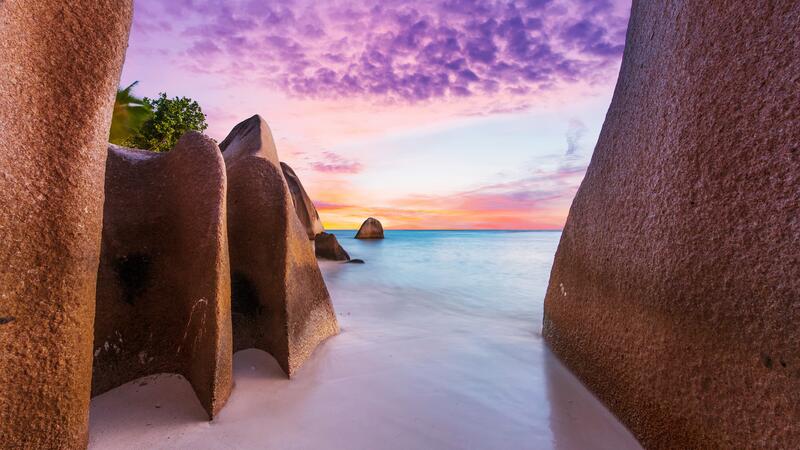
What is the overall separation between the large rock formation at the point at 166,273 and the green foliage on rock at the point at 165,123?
1318 cm

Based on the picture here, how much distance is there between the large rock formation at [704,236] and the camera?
1312mm

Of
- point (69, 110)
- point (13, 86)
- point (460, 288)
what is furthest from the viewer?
point (460, 288)

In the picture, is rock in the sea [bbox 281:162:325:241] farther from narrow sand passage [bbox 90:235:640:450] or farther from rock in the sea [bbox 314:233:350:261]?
narrow sand passage [bbox 90:235:640:450]

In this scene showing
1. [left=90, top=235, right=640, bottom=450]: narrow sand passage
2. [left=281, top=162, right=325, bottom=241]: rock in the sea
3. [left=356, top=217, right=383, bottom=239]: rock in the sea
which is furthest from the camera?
[left=356, top=217, right=383, bottom=239]: rock in the sea

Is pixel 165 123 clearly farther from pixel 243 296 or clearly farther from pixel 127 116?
pixel 243 296

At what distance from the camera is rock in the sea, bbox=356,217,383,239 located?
1316 inches

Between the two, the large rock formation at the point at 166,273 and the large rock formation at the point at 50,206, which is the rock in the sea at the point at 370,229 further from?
the large rock formation at the point at 50,206

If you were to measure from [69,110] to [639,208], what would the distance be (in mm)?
2848

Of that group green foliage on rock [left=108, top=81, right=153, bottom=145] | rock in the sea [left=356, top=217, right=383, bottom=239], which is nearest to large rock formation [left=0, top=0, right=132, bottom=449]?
green foliage on rock [left=108, top=81, right=153, bottom=145]

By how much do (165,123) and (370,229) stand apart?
2158cm

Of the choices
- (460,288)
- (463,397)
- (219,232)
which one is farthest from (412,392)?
(460,288)

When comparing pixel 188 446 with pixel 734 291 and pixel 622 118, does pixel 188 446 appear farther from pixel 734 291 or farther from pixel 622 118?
pixel 622 118

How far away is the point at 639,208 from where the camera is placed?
2.05 m

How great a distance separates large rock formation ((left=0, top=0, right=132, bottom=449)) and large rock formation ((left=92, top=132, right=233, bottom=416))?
1.74ft
